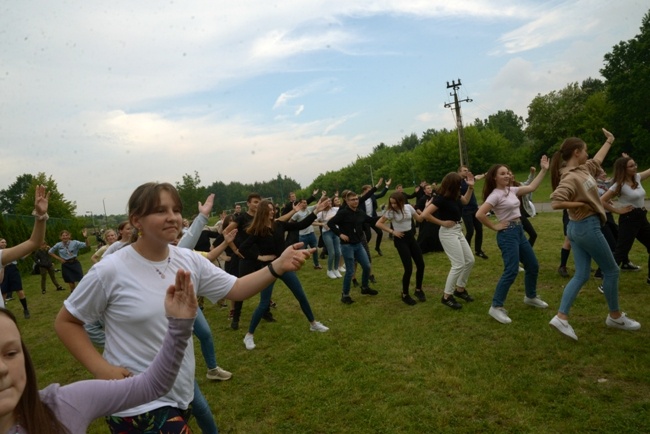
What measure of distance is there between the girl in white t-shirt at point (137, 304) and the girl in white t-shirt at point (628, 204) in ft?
20.3

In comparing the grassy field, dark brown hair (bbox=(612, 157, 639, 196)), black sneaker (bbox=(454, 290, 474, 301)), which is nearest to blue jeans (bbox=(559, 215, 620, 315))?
the grassy field

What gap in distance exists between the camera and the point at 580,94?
5681cm

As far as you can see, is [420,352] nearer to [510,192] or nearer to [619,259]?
[510,192]

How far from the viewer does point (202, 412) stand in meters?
2.99

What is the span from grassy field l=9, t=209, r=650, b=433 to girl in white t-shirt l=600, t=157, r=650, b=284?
0.82 metres

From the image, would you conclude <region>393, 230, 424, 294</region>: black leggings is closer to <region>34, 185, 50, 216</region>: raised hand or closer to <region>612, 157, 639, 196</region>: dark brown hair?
<region>612, 157, 639, 196</region>: dark brown hair

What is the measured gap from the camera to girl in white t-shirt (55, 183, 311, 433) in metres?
2.14

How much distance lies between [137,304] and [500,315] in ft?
17.3

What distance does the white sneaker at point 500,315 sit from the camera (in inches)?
238

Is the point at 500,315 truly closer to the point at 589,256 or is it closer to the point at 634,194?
the point at 589,256

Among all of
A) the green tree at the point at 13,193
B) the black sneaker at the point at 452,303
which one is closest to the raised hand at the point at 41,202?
the black sneaker at the point at 452,303

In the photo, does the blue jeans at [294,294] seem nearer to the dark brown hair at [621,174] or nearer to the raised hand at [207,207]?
the raised hand at [207,207]

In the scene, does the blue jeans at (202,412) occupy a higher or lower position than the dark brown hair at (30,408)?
lower

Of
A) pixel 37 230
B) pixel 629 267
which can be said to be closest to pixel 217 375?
pixel 37 230
